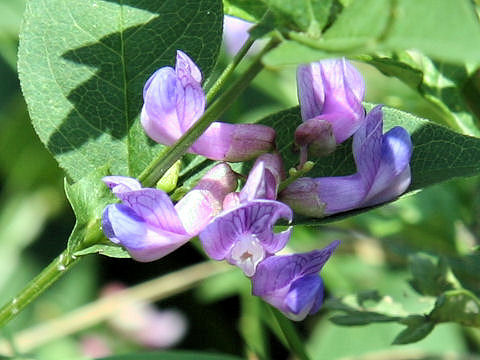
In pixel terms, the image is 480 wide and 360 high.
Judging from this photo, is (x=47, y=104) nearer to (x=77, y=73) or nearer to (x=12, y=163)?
(x=77, y=73)

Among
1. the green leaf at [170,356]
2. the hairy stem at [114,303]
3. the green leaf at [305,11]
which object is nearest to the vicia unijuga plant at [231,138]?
the green leaf at [305,11]

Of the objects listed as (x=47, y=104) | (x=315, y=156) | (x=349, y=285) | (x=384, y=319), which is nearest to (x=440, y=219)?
(x=349, y=285)

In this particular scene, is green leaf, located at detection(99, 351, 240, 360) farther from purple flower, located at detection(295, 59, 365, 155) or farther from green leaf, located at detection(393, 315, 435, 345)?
purple flower, located at detection(295, 59, 365, 155)

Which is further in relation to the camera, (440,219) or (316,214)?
(440,219)

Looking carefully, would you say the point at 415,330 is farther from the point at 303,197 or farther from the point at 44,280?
the point at 44,280

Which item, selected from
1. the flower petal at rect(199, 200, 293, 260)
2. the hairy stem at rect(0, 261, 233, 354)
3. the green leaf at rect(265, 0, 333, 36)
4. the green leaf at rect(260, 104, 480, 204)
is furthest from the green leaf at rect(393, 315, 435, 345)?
the hairy stem at rect(0, 261, 233, 354)

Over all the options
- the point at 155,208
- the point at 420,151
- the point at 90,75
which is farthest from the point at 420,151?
the point at 90,75

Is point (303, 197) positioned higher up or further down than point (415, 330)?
higher up
